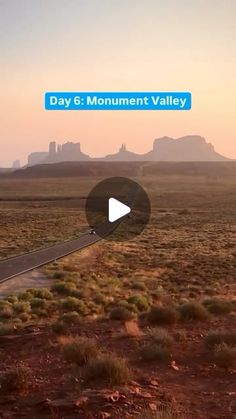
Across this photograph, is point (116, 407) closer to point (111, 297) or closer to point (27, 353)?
point (27, 353)

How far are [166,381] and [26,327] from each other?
6.63 meters

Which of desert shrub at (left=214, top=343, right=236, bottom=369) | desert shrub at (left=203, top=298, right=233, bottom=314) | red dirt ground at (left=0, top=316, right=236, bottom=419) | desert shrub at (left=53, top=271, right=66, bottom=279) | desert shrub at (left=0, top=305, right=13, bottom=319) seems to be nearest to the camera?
red dirt ground at (left=0, top=316, right=236, bottom=419)

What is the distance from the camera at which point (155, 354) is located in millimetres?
11898

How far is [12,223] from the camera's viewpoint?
69.9m

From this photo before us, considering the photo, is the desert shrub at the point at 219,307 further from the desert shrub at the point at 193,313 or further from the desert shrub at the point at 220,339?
the desert shrub at the point at 220,339

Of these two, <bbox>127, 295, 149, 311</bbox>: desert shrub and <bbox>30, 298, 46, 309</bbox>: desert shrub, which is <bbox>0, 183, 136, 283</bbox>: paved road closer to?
<bbox>30, 298, 46, 309</bbox>: desert shrub

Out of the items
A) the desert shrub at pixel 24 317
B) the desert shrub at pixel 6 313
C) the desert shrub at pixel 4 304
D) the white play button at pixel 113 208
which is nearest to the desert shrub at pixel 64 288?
the desert shrub at pixel 4 304

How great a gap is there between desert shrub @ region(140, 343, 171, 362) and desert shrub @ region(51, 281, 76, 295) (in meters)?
11.4

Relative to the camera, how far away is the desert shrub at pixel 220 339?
512 inches

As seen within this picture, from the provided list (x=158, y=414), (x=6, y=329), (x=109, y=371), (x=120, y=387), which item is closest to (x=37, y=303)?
(x=6, y=329)

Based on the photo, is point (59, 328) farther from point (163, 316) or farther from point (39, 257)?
point (39, 257)

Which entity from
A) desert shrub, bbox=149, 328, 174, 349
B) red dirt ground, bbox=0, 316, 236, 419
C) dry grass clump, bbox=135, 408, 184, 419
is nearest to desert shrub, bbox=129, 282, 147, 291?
red dirt ground, bbox=0, 316, 236, 419

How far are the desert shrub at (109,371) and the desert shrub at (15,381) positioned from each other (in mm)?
1200

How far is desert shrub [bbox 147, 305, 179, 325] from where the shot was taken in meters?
16.1
